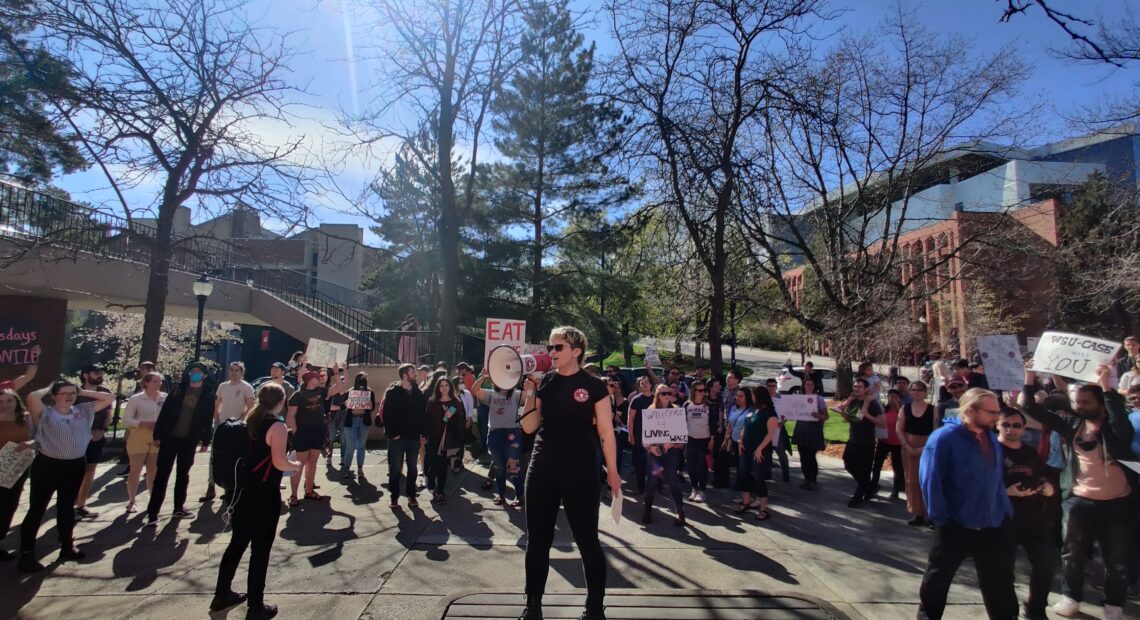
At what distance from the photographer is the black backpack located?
4184mm

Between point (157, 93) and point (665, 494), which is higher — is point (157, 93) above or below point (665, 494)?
above

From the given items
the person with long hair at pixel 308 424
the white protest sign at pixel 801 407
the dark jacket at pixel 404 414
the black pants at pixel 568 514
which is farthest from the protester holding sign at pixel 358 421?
the white protest sign at pixel 801 407

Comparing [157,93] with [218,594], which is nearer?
[218,594]

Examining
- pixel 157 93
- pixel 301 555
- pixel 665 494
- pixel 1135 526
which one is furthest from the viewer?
pixel 157 93

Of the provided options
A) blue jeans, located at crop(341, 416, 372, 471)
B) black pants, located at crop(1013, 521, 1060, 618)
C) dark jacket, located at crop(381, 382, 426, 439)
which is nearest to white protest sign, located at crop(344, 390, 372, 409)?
blue jeans, located at crop(341, 416, 372, 471)

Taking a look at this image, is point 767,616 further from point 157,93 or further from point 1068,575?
point 157,93

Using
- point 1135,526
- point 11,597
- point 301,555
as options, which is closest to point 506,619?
point 301,555

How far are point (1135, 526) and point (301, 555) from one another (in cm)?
684

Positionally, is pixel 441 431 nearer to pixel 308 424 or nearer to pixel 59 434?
pixel 308 424

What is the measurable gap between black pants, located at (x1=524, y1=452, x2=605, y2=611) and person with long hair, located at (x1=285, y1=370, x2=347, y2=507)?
506cm

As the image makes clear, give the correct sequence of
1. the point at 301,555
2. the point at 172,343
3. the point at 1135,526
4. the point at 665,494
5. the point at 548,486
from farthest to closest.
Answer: the point at 172,343
the point at 665,494
the point at 301,555
the point at 1135,526
the point at 548,486

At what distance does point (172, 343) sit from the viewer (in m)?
24.0

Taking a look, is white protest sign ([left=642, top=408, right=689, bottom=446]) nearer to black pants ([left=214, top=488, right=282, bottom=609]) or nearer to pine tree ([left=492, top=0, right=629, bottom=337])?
black pants ([left=214, top=488, right=282, bottom=609])

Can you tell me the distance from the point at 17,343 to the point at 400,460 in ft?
45.5
